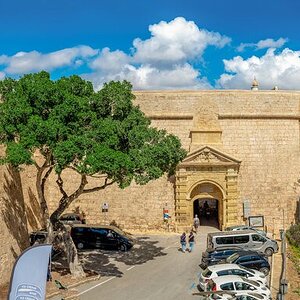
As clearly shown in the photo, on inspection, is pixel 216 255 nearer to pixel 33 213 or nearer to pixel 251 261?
pixel 251 261

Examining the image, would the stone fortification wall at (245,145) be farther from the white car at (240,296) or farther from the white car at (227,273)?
the white car at (240,296)

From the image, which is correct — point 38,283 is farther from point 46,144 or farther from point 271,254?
point 271,254

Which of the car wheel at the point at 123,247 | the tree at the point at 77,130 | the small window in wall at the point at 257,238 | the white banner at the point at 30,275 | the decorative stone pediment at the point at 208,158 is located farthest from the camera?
the decorative stone pediment at the point at 208,158

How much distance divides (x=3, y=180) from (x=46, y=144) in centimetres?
425

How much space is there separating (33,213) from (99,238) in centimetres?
453

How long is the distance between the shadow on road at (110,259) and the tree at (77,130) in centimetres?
320

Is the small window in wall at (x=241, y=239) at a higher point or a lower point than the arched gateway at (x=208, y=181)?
lower

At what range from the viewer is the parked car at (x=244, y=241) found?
23062 mm

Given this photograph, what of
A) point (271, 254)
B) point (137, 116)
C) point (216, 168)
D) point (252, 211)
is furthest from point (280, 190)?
point (137, 116)

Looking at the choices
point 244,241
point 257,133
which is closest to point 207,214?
point 257,133

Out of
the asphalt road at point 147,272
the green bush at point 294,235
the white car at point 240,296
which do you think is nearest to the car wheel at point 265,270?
the asphalt road at point 147,272

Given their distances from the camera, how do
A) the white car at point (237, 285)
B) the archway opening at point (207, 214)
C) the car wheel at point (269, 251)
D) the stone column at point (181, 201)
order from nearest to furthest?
the white car at point (237, 285) < the car wheel at point (269, 251) < the stone column at point (181, 201) < the archway opening at point (207, 214)

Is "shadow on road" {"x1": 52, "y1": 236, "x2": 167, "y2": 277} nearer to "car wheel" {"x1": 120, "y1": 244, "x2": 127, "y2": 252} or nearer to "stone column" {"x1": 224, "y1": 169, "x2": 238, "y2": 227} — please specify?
"car wheel" {"x1": 120, "y1": 244, "x2": 127, "y2": 252}

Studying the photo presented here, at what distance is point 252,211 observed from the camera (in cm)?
3052
